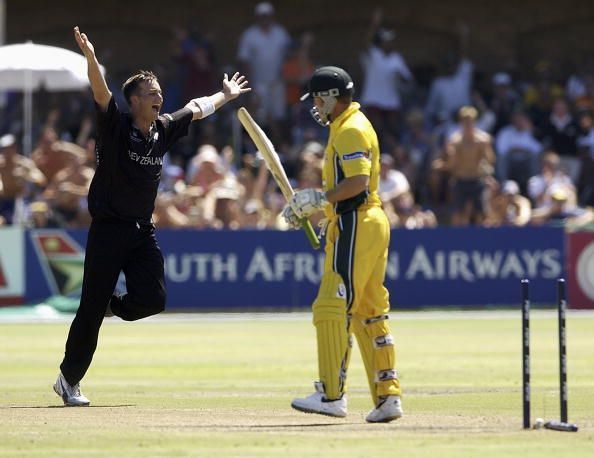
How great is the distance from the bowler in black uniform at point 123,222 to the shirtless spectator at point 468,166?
12622 millimetres

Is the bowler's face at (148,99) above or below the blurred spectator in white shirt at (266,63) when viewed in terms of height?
below

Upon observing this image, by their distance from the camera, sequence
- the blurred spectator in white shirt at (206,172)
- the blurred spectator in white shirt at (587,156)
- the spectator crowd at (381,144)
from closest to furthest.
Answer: the spectator crowd at (381,144), the blurred spectator in white shirt at (206,172), the blurred spectator in white shirt at (587,156)

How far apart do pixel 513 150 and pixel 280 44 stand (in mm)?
4528

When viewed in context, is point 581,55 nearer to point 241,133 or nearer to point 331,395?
point 241,133

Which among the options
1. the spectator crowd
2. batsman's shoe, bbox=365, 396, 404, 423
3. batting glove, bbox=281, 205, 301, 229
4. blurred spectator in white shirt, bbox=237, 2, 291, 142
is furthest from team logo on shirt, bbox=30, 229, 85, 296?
batsman's shoe, bbox=365, 396, 404, 423

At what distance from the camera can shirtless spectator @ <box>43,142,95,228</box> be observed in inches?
853

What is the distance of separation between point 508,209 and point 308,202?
13.5m

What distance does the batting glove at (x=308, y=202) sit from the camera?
9539 millimetres

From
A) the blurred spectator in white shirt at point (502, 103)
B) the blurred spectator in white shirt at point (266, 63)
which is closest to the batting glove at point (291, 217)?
the blurred spectator in white shirt at point (266, 63)

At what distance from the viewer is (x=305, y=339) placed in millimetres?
16969

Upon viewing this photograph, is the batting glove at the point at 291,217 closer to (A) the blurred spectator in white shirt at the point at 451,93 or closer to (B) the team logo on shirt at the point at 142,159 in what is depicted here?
(B) the team logo on shirt at the point at 142,159

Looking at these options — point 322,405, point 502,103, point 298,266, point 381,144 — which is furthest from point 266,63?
point 322,405

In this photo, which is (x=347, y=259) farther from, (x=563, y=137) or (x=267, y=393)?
(x=563, y=137)

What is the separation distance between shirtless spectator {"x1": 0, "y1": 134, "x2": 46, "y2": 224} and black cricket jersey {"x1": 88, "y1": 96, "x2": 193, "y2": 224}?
38.0 feet
